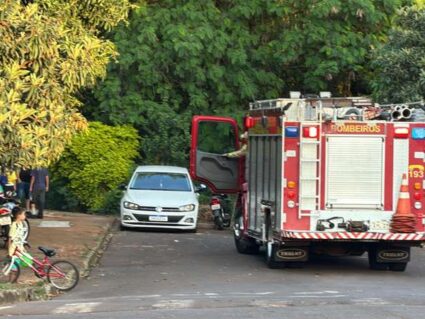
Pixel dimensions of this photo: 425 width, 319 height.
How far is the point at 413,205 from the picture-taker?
49.6ft

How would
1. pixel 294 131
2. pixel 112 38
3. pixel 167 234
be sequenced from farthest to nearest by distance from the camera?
pixel 112 38, pixel 167 234, pixel 294 131

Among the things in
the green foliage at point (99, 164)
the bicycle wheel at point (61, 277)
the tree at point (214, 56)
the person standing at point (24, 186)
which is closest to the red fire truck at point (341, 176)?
the bicycle wheel at point (61, 277)

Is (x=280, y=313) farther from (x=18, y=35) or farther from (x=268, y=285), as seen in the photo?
(x=18, y=35)

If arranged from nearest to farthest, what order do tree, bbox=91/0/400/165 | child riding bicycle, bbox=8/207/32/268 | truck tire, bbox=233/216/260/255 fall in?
1. child riding bicycle, bbox=8/207/32/268
2. truck tire, bbox=233/216/260/255
3. tree, bbox=91/0/400/165

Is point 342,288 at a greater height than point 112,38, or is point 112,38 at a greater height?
point 112,38

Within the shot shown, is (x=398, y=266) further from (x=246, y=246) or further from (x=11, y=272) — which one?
(x=11, y=272)

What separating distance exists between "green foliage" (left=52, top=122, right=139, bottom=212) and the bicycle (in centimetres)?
1238

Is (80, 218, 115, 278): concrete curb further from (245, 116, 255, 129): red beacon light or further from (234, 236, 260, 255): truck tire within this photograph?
(245, 116, 255, 129): red beacon light

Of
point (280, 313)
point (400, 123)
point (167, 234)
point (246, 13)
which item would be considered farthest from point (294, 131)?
point (246, 13)

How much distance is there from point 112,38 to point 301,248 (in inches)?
501

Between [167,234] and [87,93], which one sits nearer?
[167,234]

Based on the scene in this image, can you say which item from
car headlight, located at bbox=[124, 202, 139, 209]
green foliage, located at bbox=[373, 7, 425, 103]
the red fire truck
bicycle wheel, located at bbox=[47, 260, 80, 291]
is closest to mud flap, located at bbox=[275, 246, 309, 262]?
the red fire truck

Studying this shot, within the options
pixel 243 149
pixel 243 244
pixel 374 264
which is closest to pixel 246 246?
pixel 243 244

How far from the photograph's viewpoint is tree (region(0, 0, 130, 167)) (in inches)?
487
